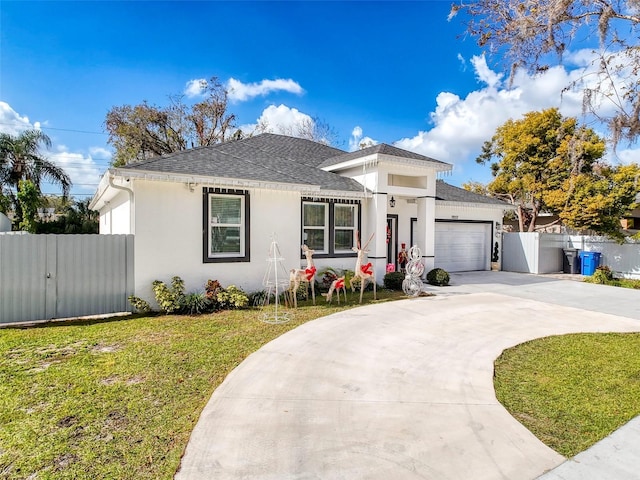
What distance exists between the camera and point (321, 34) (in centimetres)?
1528

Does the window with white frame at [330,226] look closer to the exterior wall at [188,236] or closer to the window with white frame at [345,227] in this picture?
the window with white frame at [345,227]

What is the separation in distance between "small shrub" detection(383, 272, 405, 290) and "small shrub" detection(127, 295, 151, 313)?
24.2 ft

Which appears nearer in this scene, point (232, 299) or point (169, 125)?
point (232, 299)

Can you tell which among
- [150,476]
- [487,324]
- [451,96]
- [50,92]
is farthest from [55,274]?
[451,96]

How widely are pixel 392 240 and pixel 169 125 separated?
2251 cm

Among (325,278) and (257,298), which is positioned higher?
(325,278)

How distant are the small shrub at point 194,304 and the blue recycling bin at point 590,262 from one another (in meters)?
16.3

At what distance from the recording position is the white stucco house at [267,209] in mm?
8906

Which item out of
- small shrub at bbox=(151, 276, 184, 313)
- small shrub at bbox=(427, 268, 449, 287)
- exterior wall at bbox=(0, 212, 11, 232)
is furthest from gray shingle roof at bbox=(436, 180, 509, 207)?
exterior wall at bbox=(0, 212, 11, 232)

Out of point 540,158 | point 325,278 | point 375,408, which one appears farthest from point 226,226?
point 540,158

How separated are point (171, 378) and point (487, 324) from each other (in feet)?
20.8

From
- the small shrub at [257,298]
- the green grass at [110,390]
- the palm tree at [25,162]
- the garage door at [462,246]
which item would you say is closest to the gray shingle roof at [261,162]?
the small shrub at [257,298]

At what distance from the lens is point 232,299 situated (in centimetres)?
907

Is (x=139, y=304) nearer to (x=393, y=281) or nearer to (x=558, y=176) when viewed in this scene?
(x=393, y=281)
